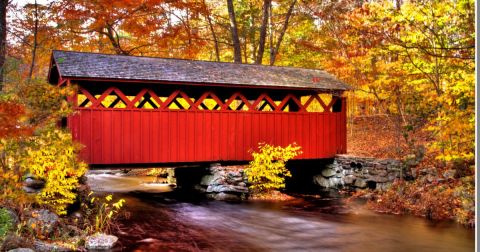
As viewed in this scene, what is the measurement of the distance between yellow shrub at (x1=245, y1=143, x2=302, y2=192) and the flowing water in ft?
3.40

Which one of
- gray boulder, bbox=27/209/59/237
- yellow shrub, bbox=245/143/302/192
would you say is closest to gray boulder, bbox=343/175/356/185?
yellow shrub, bbox=245/143/302/192

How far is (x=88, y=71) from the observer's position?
11508 millimetres

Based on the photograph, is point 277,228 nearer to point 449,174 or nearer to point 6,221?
point 449,174

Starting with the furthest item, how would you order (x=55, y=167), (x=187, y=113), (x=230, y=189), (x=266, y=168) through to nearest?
(x=266, y=168)
(x=230, y=189)
(x=187, y=113)
(x=55, y=167)

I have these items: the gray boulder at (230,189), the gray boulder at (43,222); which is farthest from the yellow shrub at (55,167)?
the gray boulder at (230,189)

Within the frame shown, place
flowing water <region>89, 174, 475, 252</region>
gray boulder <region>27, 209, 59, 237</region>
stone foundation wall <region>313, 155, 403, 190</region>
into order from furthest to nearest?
1. stone foundation wall <region>313, 155, 403, 190</region>
2. flowing water <region>89, 174, 475, 252</region>
3. gray boulder <region>27, 209, 59, 237</region>

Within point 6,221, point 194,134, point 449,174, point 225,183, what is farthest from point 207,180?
point 6,221

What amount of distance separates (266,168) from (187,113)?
2.91 m

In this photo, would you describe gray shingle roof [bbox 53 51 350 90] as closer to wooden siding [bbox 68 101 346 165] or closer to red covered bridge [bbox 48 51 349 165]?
red covered bridge [bbox 48 51 349 165]

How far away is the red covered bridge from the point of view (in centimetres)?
1198

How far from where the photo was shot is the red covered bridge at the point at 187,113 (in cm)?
1198

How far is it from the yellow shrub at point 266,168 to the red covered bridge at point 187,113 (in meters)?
0.60

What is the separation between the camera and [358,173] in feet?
46.6

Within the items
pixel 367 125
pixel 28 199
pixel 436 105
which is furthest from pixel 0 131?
pixel 367 125
